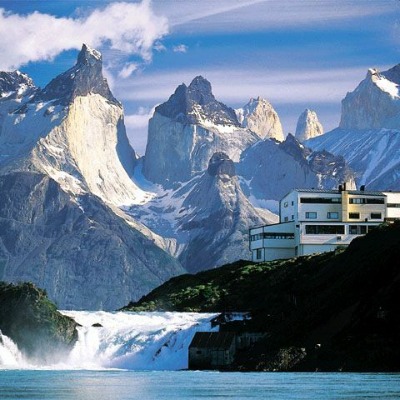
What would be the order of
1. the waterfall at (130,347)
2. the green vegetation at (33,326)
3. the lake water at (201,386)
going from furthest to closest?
the green vegetation at (33,326)
the waterfall at (130,347)
the lake water at (201,386)

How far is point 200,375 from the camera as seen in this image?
505ft

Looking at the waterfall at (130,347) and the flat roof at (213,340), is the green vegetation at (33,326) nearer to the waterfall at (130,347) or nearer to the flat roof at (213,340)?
the waterfall at (130,347)

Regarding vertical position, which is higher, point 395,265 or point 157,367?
point 395,265

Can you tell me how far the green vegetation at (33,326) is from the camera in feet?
608

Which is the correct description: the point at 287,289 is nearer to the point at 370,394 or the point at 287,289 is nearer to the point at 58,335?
the point at 58,335

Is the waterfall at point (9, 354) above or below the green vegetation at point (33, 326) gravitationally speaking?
below

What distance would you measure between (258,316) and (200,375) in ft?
88.1

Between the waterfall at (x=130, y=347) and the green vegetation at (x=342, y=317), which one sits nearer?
the green vegetation at (x=342, y=317)

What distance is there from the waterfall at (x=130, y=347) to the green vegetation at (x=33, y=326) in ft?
4.82

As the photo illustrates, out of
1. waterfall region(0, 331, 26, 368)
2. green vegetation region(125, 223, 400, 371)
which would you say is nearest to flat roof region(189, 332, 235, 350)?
green vegetation region(125, 223, 400, 371)

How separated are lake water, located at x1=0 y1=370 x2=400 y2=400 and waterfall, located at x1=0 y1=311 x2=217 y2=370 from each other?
86.3 ft

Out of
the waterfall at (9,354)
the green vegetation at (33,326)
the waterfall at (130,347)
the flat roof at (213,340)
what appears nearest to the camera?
the flat roof at (213,340)

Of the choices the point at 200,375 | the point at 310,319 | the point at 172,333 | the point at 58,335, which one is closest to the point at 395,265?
the point at 310,319

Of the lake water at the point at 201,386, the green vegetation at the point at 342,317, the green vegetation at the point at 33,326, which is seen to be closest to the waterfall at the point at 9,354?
the green vegetation at the point at 33,326
